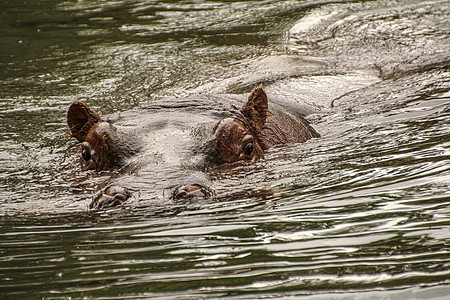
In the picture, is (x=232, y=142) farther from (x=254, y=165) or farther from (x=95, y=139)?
(x=95, y=139)

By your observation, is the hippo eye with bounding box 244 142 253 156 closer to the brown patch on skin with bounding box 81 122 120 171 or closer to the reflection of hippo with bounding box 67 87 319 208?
the reflection of hippo with bounding box 67 87 319 208

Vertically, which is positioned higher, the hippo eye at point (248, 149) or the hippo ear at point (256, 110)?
the hippo ear at point (256, 110)

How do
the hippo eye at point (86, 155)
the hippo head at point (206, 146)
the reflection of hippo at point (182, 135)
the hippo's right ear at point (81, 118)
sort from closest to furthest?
the reflection of hippo at point (182, 135), the hippo head at point (206, 146), the hippo eye at point (86, 155), the hippo's right ear at point (81, 118)

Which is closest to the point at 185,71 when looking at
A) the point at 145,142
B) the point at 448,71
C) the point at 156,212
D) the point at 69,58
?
the point at 69,58

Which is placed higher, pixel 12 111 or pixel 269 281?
pixel 269 281

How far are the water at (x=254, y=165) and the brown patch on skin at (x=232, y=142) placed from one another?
139mm

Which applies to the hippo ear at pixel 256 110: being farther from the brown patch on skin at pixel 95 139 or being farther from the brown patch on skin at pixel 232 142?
the brown patch on skin at pixel 95 139

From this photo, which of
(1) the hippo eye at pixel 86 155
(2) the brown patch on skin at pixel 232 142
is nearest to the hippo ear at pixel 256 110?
(2) the brown patch on skin at pixel 232 142

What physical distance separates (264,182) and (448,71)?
5064 mm

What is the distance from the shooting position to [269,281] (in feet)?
9.48

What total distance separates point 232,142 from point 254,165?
0.89 ft

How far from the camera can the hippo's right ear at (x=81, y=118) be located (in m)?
6.17

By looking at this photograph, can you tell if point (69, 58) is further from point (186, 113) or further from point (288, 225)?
point (288, 225)

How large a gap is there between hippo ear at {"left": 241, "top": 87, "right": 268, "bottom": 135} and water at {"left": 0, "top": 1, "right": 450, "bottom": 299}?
29cm
